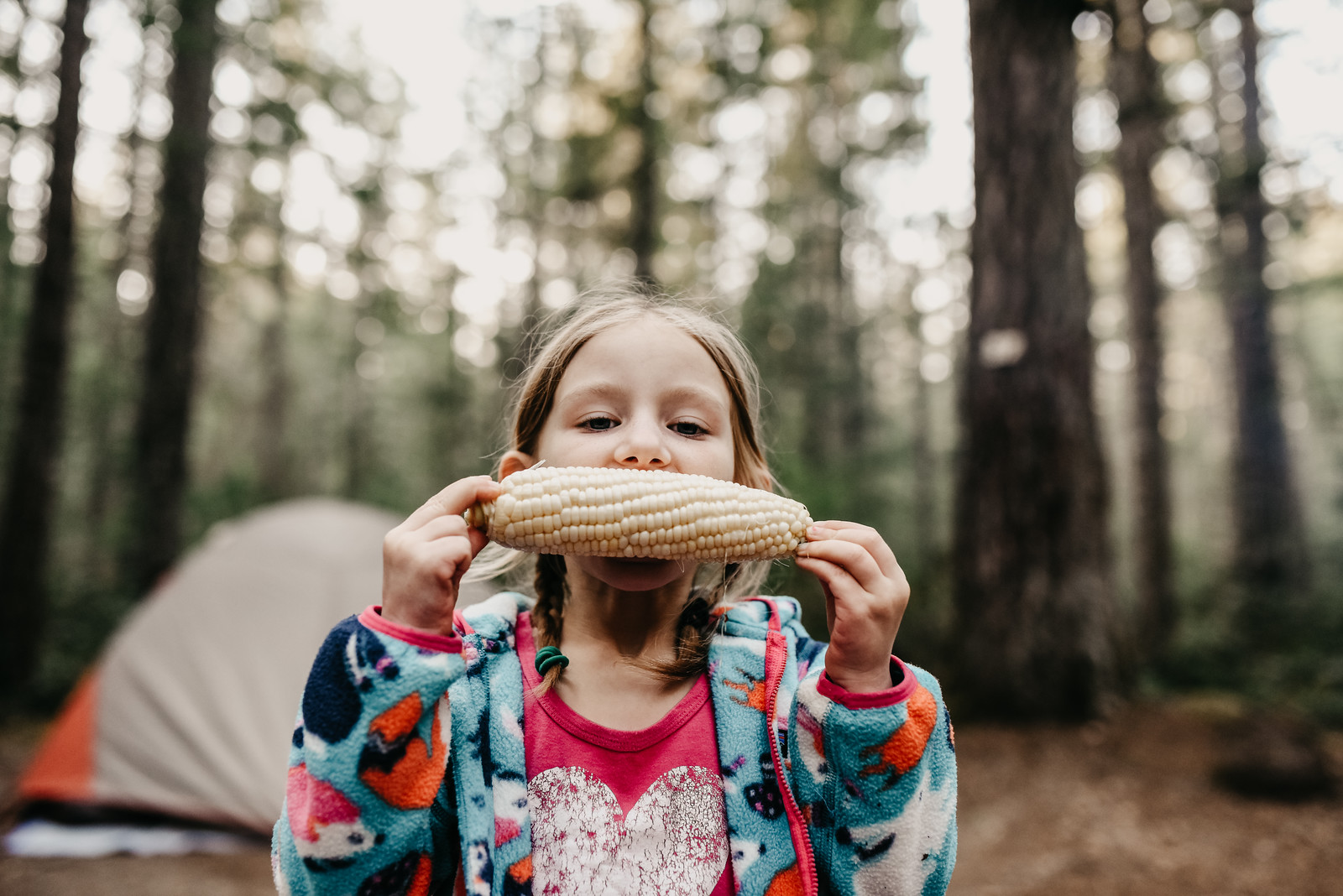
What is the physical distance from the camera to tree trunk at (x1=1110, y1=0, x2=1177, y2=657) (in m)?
8.31

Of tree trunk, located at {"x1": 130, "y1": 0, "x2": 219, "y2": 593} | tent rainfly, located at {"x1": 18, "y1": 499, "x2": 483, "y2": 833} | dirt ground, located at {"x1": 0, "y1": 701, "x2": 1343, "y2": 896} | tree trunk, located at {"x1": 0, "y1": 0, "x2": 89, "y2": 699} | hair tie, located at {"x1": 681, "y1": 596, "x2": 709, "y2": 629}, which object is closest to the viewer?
hair tie, located at {"x1": 681, "y1": 596, "x2": 709, "y2": 629}

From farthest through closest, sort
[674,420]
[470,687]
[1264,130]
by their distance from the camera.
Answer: [1264,130] → [674,420] → [470,687]

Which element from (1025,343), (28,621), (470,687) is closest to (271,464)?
(28,621)

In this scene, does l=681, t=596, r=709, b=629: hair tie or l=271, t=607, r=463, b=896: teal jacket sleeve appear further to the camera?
l=681, t=596, r=709, b=629: hair tie

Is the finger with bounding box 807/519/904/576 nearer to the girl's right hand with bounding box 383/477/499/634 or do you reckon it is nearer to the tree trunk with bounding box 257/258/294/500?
the girl's right hand with bounding box 383/477/499/634

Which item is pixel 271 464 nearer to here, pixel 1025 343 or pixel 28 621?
pixel 28 621

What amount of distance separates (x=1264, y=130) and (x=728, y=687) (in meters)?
14.8

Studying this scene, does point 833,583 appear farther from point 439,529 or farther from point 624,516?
point 439,529

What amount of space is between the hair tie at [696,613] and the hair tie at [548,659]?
11.3 inches

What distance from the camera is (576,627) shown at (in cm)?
148

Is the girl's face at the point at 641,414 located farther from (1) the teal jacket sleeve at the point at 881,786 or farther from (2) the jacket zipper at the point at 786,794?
(1) the teal jacket sleeve at the point at 881,786

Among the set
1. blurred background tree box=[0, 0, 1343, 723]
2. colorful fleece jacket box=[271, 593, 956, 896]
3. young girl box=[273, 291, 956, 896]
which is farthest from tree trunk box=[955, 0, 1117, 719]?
colorful fleece jacket box=[271, 593, 956, 896]

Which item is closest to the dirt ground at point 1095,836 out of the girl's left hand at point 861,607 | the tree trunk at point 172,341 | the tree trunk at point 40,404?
the girl's left hand at point 861,607

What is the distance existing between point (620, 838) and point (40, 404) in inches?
319
